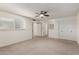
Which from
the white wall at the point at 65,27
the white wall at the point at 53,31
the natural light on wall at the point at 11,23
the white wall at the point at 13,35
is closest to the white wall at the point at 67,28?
the white wall at the point at 65,27

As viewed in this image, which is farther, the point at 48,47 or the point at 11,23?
the point at 11,23

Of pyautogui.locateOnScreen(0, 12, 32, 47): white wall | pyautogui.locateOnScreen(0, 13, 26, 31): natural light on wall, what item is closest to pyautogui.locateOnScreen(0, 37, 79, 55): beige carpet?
pyautogui.locateOnScreen(0, 12, 32, 47): white wall

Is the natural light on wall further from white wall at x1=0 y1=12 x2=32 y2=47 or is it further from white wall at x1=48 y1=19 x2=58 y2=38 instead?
white wall at x1=48 y1=19 x2=58 y2=38

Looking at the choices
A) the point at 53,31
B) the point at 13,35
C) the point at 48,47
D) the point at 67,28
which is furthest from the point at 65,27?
the point at 13,35

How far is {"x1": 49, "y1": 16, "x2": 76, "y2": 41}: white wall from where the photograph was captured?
241 cm

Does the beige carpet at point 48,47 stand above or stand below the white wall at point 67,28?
below

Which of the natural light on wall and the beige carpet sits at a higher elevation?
the natural light on wall

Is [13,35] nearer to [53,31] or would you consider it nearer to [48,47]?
[48,47]

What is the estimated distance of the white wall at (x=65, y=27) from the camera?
2.41 m

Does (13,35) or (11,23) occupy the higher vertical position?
(11,23)

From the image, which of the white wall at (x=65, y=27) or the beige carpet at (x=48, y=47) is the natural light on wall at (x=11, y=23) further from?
the white wall at (x=65, y=27)

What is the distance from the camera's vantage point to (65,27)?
2498 mm

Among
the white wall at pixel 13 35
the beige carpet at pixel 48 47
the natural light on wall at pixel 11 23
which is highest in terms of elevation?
the natural light on wall at pixel 11 23
